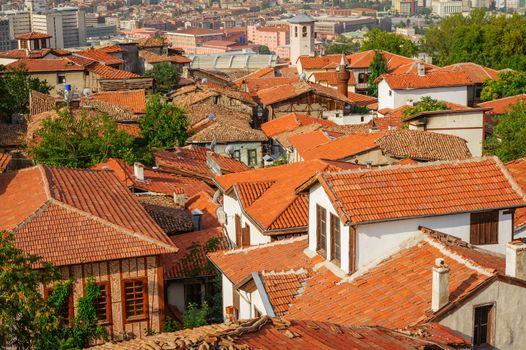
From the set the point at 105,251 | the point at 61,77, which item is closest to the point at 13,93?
the point at 61,77

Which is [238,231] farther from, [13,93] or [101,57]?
[101,57]

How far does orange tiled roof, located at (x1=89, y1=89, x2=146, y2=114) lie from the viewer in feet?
150

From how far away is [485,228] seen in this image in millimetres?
17109

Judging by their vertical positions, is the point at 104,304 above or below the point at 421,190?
below

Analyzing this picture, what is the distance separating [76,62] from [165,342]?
4708 centimetres


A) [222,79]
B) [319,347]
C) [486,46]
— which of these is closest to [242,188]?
[319,347]

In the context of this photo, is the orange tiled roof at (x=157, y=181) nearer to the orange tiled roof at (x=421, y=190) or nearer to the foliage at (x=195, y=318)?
the foliage at (x=195, y=318)

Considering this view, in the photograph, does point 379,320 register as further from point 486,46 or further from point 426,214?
point 486,46

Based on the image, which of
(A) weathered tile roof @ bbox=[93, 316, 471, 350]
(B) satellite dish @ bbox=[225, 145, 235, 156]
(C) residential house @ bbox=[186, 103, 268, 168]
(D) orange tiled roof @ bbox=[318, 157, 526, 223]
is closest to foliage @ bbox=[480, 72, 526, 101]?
(C) residential house @ bbox=[186, 103, 268, 168]

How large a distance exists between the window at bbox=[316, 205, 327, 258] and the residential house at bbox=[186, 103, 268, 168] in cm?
2244

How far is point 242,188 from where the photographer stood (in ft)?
76.1

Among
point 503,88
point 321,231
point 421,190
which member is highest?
point 421,190

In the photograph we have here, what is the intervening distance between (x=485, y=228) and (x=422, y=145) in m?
17.8

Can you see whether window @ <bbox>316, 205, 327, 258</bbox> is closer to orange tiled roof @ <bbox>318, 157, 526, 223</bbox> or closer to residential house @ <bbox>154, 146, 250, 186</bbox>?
orange tiled roof @ <bbox>318, 157, 526, 223</bbox>
